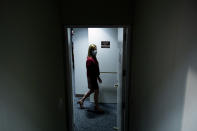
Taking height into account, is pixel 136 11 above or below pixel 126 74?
above

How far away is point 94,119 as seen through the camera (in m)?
3.59

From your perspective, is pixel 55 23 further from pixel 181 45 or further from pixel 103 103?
pixel 103 103

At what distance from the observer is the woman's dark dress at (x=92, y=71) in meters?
3.53

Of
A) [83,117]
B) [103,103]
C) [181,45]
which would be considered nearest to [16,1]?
[181,45]

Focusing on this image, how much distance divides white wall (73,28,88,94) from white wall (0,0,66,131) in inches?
93.1

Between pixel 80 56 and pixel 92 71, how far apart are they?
989 millimetres

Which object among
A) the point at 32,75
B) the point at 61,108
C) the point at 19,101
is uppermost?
the point at 32,75

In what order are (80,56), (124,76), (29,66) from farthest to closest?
(80,56) < (124,76) < (29,66)

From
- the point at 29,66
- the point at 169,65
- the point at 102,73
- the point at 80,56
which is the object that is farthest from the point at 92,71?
the point at 169,65

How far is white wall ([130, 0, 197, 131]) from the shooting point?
32.0 inches

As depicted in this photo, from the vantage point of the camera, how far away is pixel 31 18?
4.08ft

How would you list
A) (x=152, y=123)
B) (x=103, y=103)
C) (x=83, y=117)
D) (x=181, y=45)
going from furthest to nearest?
(x=103, y=103), (x=83, y=117), (x=152, y=123), (x=181, y=45)

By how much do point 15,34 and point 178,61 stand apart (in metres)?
0.99

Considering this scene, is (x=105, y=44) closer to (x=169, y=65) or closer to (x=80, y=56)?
(x=80, y=56)
